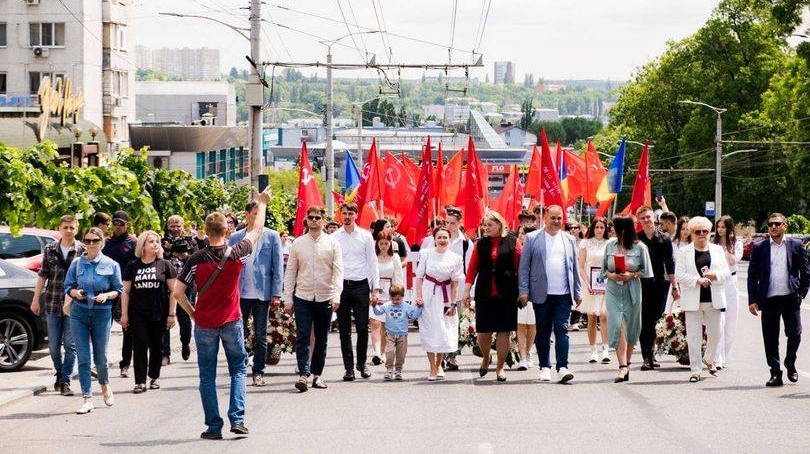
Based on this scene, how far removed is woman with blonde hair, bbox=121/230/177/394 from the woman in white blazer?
200 inches

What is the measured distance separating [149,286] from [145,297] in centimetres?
13

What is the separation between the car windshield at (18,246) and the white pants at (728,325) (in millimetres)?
8728

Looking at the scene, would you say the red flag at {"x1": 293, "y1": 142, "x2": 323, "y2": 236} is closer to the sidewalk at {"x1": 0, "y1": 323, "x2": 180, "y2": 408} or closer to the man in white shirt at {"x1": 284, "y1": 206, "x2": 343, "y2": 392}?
the sidewalk at {"x1": 0, "y1": 323, "x2": 180, "y2": 408}

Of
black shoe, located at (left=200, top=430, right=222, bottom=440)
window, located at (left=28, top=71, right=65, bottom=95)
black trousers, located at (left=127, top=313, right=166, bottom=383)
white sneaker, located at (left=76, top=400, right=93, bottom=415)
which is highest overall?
window, located at (left=28, top=71, right=65, bottom=95)

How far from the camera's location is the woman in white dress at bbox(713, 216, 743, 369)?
606 inches

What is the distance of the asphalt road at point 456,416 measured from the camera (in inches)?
421

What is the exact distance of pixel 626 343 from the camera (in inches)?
585

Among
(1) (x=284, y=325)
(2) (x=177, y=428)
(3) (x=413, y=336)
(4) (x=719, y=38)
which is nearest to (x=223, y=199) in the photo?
(3) (x=413, y=336)

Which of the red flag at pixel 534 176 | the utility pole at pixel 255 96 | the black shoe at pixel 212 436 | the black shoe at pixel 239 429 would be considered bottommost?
the black shoe at pixel 212 436

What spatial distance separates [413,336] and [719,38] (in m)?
57.0

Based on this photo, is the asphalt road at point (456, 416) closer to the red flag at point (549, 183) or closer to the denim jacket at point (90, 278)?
the denim jacket at point (90, 278)

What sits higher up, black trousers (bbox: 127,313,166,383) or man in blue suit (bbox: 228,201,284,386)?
man in blue suit (bbox: 228,201,284,386)

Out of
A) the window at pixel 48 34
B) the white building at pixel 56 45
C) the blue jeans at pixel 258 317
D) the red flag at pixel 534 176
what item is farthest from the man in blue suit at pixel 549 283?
the window at pixel 48 34

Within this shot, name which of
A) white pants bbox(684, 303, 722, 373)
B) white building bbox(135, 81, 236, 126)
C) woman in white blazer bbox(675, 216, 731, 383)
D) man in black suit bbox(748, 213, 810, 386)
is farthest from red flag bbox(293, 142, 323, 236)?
white building bbox(135, 81, 236, 126)
